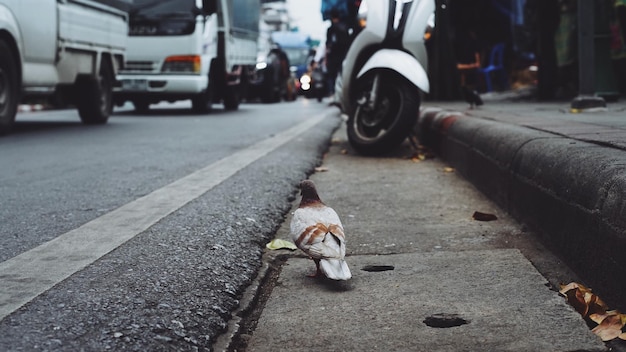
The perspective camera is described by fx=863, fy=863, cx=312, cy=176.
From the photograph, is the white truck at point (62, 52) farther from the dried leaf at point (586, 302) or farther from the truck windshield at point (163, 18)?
the dried leaf at point (586, 302)

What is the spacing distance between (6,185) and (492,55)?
14.8m

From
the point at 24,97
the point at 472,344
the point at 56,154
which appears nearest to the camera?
the point at 472,344

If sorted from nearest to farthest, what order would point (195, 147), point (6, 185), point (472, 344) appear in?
point (472, 344), point (6, 185), point (195, 147)

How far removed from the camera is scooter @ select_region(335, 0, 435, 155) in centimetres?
654

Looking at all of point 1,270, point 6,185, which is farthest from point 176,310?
point 6,185

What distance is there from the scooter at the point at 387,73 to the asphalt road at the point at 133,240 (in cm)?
52

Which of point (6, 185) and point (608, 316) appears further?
point (6, 185)

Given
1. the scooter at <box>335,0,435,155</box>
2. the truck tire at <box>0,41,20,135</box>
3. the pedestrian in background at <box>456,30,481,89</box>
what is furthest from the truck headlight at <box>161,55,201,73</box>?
the scooter at <box>335,0,435,155</box>

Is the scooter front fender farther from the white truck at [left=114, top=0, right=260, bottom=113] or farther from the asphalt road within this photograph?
the white truck at [left=114, top=0, right=260, bottom=113]

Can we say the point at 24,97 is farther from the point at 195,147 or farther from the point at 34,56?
the point at 195,147

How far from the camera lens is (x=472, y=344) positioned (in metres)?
2.14

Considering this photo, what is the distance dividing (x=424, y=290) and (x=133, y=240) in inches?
43.5

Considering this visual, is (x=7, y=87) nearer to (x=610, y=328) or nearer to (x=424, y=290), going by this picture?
(x=424, y=290)

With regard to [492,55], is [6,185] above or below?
below
